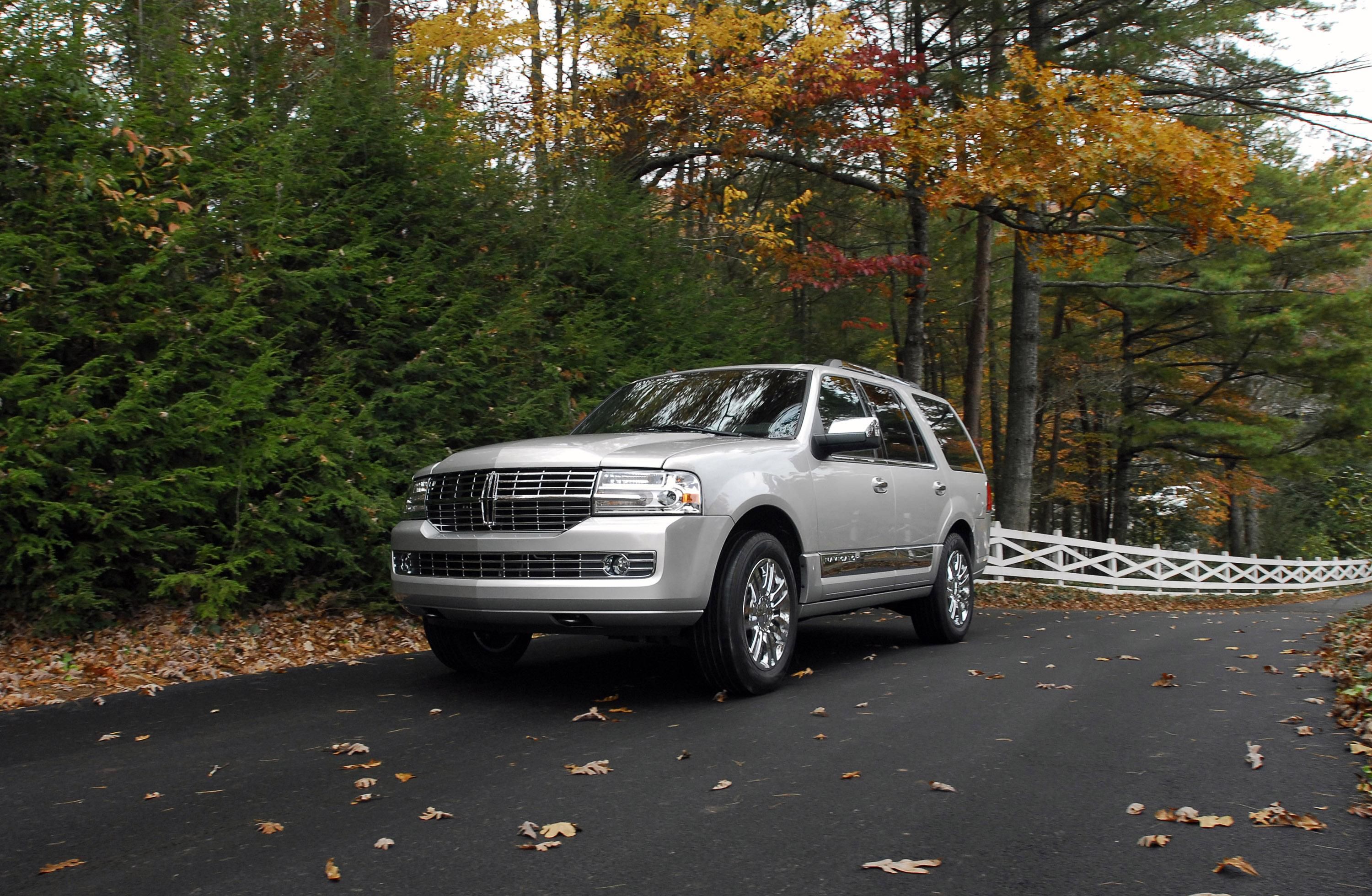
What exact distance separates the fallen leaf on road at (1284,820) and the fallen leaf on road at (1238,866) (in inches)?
19.7

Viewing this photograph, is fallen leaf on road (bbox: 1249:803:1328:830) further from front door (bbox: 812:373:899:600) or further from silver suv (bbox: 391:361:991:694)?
front door (bbox: 812:373:899:600)

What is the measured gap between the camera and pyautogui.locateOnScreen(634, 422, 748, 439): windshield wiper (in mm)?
6945

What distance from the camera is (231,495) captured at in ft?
26.3

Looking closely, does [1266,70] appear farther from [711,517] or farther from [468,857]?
[468,857]

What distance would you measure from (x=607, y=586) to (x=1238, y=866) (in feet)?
10.3

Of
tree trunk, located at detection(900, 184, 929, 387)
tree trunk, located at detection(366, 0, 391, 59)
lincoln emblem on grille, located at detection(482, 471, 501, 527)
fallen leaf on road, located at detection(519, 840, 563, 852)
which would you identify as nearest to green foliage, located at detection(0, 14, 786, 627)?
lincoln emblem on grille, located at detection(482, 471, 501, 527)

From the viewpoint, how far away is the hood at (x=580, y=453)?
5883 mm

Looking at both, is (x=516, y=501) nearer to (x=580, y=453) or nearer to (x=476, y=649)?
(x=580, y=453)

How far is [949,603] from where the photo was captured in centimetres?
904

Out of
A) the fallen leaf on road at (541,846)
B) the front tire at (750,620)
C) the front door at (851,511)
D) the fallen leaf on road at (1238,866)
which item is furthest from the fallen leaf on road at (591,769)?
the front door at (851,511)

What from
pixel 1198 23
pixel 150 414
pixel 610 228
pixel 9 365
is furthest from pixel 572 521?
pixel 1198 23

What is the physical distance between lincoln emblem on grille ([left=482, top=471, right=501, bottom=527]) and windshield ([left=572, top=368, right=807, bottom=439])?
1.34m

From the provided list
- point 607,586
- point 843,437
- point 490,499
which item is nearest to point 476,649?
point 490,499

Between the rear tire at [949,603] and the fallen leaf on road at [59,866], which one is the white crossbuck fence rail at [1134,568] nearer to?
the rear tire at [949,603]
